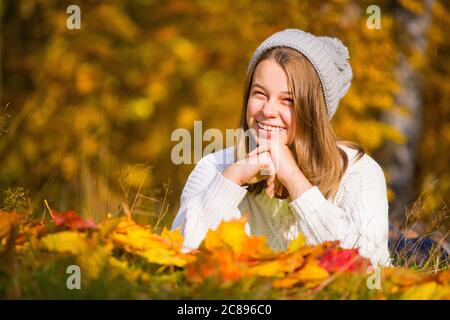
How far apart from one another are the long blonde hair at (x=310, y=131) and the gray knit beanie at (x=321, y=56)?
21 millimetres

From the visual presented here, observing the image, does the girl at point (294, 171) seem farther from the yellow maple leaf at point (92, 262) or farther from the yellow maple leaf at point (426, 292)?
the yellow maple leaf at point (92, 262)

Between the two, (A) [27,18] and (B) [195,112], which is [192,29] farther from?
(A) [27,18]

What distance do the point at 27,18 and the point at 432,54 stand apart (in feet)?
12.5

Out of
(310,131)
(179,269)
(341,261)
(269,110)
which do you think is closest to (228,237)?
(179,269)

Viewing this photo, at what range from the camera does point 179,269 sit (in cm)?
190

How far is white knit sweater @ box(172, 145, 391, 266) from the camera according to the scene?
2426mm

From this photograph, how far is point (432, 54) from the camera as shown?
6.52 m

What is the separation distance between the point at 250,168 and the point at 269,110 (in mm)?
274

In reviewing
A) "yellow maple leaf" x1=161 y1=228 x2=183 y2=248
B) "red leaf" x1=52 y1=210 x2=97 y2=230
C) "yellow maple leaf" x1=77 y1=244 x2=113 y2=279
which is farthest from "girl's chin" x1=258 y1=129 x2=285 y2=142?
"yellow maple leaf" x1=77 y1=244 x2=113 y2=279

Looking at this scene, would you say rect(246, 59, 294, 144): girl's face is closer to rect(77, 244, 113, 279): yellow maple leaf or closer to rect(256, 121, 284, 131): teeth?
rect(256, 121, 284, 131): teeth

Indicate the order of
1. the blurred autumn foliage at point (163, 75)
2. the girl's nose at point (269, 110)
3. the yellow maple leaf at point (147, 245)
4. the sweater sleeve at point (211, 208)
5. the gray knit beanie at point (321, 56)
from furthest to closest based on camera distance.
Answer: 1. the blurred autumn foliage at point (163, 75)
2. the gray knit beanie at point (321, 56)
3. the girl's nose at point (269, 110)
4. the sweater sleeve at point (211, 208)
5. the yellow maple leaf at point (147, 245)

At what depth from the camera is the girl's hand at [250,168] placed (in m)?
2.51

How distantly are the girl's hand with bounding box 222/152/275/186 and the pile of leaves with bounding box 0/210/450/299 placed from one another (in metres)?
0.62

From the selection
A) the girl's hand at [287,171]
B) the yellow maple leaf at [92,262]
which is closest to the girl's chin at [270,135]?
the girl's hand at [287,171]
